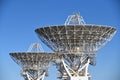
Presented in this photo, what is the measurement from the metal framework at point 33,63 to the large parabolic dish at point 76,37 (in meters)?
23.2

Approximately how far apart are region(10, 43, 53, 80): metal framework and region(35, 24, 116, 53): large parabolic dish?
23204mm

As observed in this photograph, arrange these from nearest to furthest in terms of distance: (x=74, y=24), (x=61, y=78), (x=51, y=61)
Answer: (x=74, y=24) < (x=61, y=78) < (x=51, y=61)

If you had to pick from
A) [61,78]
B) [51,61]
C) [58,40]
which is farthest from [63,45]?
[51,61]

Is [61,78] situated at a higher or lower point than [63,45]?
lower

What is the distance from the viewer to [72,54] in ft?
280

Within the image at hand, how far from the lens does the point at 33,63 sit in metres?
113

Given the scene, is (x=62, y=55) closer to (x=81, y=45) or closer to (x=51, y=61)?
(x=81, y=45)

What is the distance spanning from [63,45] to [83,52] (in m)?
4.25

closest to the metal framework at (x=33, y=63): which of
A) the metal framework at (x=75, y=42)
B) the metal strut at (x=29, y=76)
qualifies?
the metal strut at (x=29, y=76)

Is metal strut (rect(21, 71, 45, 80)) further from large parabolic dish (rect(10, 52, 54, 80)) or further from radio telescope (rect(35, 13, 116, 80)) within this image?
radio telescope (rect(35, 13, 116, 80))

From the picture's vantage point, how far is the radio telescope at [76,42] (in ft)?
270

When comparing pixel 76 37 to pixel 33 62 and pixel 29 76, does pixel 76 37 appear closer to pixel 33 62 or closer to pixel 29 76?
pixel 33 62

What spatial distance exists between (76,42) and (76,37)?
144cm

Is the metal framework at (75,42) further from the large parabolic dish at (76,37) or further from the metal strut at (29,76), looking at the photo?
the metal strut at (29,76)
